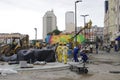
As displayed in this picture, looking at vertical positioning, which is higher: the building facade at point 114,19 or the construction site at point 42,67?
the building facade at point 114,19

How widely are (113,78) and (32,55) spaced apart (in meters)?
11.8

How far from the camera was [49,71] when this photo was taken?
22.9m

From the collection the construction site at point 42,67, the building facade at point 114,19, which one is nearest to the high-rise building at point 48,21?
the building facade at point 114,19

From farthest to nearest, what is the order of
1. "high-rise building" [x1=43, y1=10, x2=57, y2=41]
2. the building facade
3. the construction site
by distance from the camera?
"high-rise building" [x1=43, y1=10, x2=57, y2=41] < the building facade < the construction site

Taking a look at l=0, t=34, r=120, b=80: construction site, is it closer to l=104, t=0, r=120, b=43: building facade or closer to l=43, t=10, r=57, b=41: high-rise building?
l=104, t=0, r=120, b=43: building facade

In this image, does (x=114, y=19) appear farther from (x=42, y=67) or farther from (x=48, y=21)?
(x=48, y=21)

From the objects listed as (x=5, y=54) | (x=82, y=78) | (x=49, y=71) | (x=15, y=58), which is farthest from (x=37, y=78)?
(x=5, y=54)

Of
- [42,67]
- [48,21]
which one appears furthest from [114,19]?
[48,21]

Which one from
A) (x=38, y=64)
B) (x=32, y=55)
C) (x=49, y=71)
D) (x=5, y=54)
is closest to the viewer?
(x=49, y=71)

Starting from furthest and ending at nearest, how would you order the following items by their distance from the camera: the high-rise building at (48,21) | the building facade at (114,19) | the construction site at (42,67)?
the high-rise building at (48,21) → the building facade at (114,19) → the construction site at (42,67)

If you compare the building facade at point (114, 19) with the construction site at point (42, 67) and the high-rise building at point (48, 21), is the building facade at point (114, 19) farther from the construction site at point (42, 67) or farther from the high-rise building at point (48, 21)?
the high-rise building at point (48, 21)

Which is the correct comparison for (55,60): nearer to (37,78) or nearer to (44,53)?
(44,53)

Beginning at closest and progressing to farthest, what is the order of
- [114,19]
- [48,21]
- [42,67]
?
[42,67], [114,19], [48,21]

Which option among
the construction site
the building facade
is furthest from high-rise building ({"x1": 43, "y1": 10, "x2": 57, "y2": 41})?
the construction site
